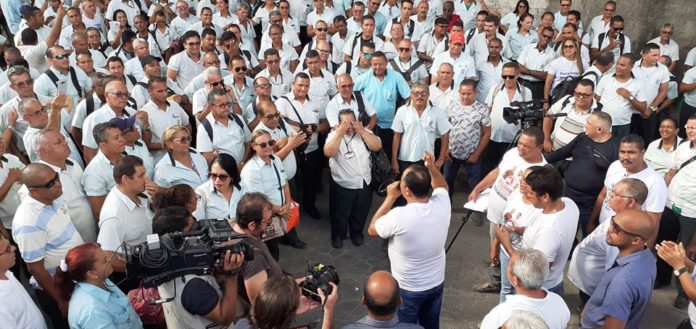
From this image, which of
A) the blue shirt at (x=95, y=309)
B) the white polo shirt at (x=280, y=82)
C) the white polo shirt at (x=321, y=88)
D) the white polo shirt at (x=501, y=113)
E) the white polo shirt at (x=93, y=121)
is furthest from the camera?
the white polo shirt at (x=280, y=82)

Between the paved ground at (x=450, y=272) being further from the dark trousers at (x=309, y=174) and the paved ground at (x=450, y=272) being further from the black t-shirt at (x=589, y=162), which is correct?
the black t-shirt at (x=589, y=162)

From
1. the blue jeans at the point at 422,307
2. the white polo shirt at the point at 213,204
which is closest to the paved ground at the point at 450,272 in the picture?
the blue jeans at the point at 422,307

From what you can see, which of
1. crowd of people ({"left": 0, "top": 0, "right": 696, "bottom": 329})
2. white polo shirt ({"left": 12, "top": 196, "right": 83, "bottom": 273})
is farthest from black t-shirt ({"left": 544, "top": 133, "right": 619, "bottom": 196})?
white polo shirt ({"left": 12, "top": 196, "right": 83, "bottom": 273})

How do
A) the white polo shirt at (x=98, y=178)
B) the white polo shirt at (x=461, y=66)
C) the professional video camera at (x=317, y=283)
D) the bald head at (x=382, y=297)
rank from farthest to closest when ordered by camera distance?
the white polo shirt at (x=461, y=66), the white polo shirt at (x=98, y=178), the professional video camera at (x=317, y=283), the bald head at (x=382, y=297)

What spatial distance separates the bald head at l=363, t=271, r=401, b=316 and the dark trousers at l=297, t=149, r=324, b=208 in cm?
356

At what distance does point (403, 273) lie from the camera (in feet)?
13.4

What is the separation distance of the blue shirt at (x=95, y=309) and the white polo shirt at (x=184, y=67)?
4.39 m

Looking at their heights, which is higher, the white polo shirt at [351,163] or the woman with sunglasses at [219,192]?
the woman with sunglasses at [219,192]

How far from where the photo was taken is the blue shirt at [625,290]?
3.39 m

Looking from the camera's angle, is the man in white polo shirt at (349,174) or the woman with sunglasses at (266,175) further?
the man in white polo shirt at (349,174)

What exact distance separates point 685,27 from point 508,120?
5.85 m

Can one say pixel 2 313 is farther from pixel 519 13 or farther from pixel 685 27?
pixel 685 27

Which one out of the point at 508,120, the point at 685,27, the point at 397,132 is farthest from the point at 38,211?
the point at 685,27

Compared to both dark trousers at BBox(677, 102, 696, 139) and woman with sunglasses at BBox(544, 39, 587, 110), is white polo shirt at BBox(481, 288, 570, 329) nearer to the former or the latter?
woman with sunglasses at BBox(544, 39, 587, 110)
